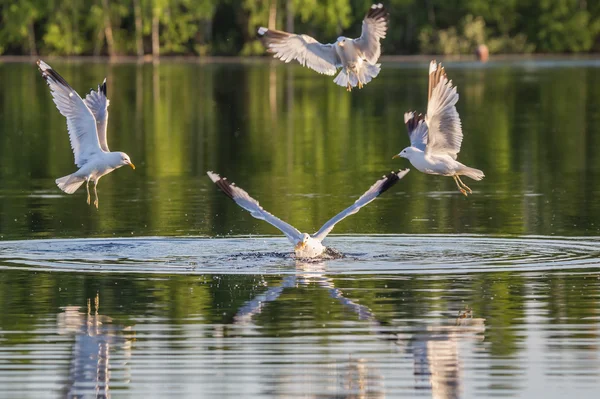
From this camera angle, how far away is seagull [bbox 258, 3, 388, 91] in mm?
19562

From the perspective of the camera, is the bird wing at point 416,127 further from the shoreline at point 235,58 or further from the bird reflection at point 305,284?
the shoreline at point 235,58

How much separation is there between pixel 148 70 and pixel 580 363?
72.7 meters

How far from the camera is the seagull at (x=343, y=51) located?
19.6 m

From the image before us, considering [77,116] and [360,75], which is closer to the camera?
[77,116]

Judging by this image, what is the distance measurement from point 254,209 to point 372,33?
10.3 feet

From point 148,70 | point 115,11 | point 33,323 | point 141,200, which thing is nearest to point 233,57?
point 115,11

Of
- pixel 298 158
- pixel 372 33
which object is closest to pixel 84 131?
pixel 372 33

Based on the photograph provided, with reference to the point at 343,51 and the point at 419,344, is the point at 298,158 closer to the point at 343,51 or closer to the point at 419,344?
the point at 343,51

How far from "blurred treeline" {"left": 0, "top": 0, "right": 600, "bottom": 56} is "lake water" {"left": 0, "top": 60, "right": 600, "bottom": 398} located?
6261cm

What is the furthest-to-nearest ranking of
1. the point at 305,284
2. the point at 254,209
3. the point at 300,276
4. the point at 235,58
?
the point at 235,58 < the point at 254,209 < the point at 300,276 < the point at 305,284

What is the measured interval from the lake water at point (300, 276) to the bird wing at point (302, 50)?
1967mm

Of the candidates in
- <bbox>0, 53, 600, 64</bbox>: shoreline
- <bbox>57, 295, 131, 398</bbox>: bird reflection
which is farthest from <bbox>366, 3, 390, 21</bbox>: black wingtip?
<bbox>0, 53, 600, 64</bbox>: shoreline

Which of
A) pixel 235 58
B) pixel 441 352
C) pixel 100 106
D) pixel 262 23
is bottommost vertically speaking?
pixel 441 352

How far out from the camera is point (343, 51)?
65.1 ft
